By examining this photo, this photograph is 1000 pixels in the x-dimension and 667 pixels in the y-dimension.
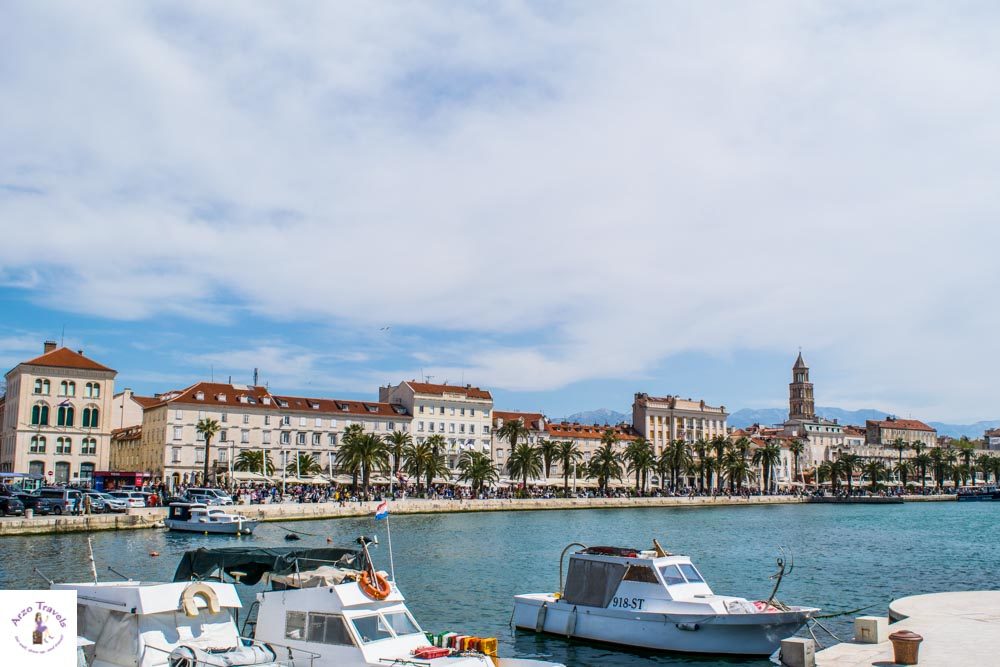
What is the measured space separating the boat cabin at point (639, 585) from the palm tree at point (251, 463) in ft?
310

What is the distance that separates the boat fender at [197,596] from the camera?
21.2 m

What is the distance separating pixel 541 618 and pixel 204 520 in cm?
4508

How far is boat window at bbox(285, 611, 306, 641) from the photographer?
22.2 metres

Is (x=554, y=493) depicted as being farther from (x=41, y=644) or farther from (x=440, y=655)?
(x=41, y=644)

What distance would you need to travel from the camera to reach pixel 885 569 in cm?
5281

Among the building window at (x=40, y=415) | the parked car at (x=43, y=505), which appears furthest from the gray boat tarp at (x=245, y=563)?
the building window at (x=40, y=415)

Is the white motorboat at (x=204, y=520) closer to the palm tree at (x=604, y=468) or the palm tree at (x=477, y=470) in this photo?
the palm tree at (x=477, y=470)

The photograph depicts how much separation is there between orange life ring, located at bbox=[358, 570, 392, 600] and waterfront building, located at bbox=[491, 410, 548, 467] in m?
128

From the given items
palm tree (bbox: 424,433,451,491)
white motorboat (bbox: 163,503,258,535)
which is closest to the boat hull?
white motorboat (bbox: 163,503,258,535)

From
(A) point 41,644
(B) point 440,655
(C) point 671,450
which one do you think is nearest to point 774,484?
(C) point 671,450

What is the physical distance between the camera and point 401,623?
22.4 metres

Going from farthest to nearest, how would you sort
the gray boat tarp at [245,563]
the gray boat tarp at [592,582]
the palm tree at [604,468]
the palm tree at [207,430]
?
the palm tree at [604,468] < the palm tree at [207,430] < the gray boat tarp at [592,582] < the gray boat tarp at [245,563]

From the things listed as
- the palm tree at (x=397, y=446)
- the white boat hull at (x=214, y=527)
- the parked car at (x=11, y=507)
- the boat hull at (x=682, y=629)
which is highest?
the palm tree at (x=397, y=446)

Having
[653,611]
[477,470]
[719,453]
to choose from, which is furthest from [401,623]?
[719,453]
